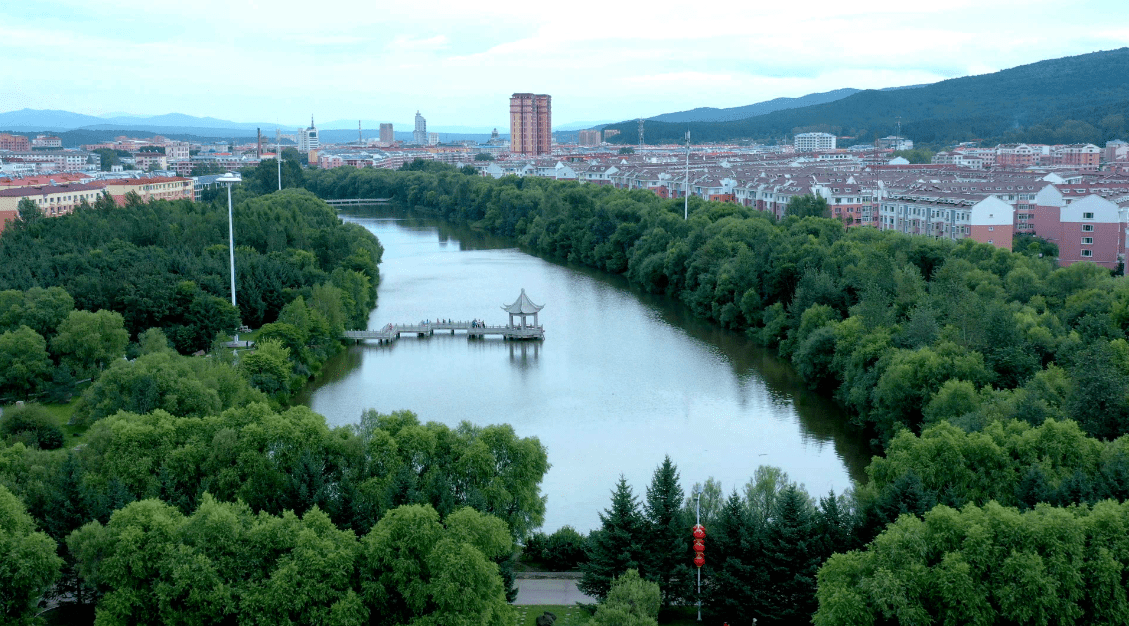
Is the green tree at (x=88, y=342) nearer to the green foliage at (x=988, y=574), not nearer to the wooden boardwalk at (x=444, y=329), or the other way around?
the wooden boardwalk at (x=444, y=329)

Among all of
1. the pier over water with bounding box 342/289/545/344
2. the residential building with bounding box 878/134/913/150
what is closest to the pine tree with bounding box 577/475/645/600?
the pier over water with bounding box 342/289/545/344

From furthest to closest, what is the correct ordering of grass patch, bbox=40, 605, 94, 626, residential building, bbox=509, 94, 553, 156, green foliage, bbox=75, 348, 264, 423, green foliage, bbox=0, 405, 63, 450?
residential building, bbox=509, 94, 553, 156 < green foliage, bbox=75, 348, 264, 423 < green foliage, bbox=0, 405, 63, 450 < grass patch, bbox=40, 605, 94, 626

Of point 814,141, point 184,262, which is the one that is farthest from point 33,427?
point 814,141

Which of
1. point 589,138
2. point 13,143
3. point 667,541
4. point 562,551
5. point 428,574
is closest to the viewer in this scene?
point 428,574

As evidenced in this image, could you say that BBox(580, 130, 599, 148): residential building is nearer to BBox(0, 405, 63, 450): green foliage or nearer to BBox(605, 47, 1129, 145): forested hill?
BBox(605, 47, 1129, 145): forested hill

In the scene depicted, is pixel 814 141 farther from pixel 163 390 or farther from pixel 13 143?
pixel 163 390

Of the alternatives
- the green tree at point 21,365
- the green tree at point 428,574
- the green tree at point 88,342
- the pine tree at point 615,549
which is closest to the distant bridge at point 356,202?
the green tree at point 88,342

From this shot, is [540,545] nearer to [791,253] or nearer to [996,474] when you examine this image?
[996,474]

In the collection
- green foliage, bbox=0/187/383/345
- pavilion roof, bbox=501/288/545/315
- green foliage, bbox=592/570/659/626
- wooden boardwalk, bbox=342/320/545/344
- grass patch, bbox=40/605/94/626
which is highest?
green foliage, bbox=0/187/383/345
